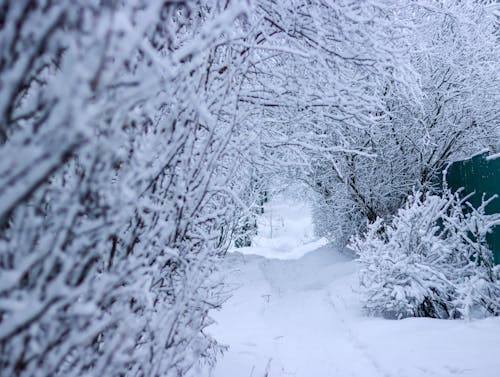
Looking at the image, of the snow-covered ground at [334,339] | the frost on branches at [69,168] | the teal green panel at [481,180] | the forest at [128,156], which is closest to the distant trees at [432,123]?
the teal green panel at [481,180]

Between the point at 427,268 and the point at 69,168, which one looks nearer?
the point at 69,168

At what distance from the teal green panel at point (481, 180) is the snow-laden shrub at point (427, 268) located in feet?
4.52

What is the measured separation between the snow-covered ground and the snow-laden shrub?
1.47 feet

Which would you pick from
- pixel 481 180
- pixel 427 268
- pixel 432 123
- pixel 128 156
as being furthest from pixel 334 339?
pixel 432 123

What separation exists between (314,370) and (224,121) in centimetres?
277

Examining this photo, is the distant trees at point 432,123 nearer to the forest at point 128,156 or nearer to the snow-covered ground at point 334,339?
the snow-covered ground at point 334,339

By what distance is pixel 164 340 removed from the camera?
1.47 metres

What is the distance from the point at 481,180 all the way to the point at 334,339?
4955 mm

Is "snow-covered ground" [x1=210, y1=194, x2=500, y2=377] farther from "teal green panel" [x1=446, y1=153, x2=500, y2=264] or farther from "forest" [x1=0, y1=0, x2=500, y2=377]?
"teal green panel" [x1=446, y1=153, x2=500, y2=264]

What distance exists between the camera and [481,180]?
8031 millimetres

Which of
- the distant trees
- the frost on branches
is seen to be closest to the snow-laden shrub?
the distant trees

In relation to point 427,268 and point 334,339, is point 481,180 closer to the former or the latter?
point 427,268

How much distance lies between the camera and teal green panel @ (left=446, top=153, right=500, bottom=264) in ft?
24.2

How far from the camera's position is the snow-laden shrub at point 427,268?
553 centimetres
